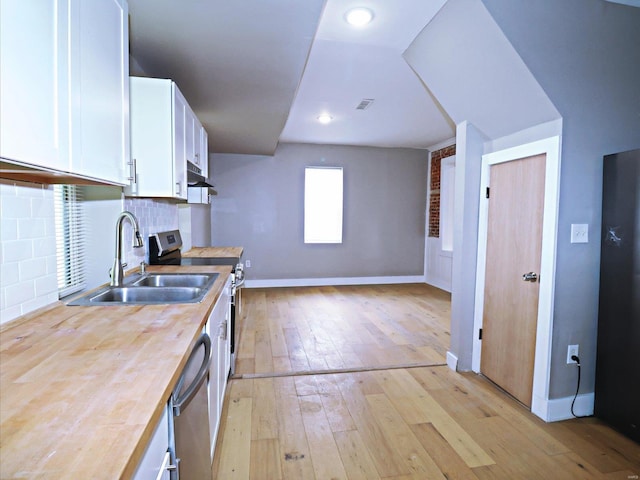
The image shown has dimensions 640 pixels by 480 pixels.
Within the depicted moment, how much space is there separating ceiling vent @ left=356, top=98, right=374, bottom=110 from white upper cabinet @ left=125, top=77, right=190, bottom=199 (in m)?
2.31

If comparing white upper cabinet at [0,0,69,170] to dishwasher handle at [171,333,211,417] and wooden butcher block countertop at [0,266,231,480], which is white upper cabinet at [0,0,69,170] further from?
dishwasher handle at [171,333,211,417]

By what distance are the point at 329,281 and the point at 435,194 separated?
256cm

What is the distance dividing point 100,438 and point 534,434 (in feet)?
7.79

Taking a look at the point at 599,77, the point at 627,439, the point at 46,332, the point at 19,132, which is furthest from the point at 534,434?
the point at 19,132

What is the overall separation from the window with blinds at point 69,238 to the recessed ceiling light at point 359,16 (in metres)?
1.99

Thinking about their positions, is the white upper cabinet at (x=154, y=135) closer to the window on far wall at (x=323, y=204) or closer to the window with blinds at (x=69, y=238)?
the window with blinds at (x=69, y=238)

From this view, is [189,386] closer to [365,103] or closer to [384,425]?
[384,425]

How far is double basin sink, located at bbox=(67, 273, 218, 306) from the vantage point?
65.7 inches

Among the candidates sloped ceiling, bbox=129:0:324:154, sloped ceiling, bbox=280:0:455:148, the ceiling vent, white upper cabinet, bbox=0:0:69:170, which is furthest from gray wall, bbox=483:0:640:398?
white upper cabinet, bbox=0:0:69:170

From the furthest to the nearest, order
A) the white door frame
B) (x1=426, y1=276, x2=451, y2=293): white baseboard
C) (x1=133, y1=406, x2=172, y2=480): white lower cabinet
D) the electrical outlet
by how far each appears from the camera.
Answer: (x1=426, y1=276, x2=451, y2=293): white baseboard
the electrical outlet
the white door frame
(x1=133, y1=406, x2=172, y2=480): white lower cabinet


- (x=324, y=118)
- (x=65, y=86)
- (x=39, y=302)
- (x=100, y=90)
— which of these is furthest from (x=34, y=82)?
(x=324, y=118)

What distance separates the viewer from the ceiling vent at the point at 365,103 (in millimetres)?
3820

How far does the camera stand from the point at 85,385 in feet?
2.80

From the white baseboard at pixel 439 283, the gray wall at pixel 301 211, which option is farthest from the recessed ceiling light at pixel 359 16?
the white baseboard at pixel 439 283
